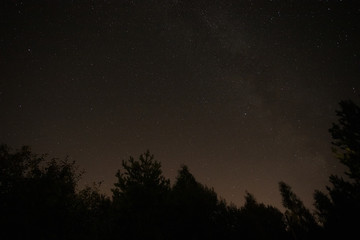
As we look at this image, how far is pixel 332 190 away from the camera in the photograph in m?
11.4

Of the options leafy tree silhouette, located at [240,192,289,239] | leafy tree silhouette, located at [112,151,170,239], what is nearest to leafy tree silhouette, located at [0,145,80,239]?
leafy tree silhouette, located at [112,151,170,239]

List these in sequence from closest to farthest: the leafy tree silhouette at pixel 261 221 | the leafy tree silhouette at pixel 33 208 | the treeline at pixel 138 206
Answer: the treeline at pixel 138 206
the leafy tree silhouette at pixel 33 208
the leafy tree silhouette at pixel 261 221

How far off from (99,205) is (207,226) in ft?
63.8

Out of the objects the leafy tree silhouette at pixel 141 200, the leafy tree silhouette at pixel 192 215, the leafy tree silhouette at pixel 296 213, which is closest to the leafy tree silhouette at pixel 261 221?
the leafy tree silhouette at pixel 296 213

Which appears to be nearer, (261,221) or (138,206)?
(138,206)

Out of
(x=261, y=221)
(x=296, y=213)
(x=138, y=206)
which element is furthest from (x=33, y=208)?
(x=296, y=213)

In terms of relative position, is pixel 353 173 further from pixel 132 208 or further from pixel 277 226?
pixel 277 226

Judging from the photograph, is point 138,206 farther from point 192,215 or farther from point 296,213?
point 296,213

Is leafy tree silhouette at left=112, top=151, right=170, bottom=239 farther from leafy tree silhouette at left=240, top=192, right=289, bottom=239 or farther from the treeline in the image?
leafy tree silhouette at left=240, top=192, right=289, bottom=239

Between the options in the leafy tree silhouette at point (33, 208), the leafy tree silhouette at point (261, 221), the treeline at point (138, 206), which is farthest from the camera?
the leafy tree silhouette at point (261, 221)

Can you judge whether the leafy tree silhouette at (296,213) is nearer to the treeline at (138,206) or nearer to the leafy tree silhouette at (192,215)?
the treeline at (138,206)

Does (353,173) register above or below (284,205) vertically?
below

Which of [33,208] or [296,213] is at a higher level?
[296,213]

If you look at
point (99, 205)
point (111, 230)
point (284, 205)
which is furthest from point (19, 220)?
point (284, 205)
